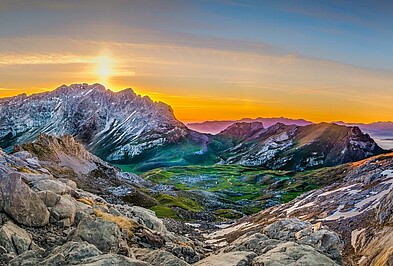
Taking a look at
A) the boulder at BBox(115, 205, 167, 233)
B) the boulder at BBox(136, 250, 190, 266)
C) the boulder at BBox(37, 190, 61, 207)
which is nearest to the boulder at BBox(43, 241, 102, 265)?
the boulder at BBox(136, 250, 190, 266)

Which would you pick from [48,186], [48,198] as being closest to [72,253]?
[48,198]

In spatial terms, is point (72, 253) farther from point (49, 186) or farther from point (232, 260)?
point (49, 186)

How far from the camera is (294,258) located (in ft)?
140

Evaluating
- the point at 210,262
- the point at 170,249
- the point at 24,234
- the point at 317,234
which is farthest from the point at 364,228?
the point at 24,234

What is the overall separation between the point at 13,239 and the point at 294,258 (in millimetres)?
30700

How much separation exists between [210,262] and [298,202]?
10245 centimetres

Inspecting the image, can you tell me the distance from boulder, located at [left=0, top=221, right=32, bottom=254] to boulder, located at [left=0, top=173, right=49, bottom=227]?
2976 mm

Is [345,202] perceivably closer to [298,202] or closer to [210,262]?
[298,202]

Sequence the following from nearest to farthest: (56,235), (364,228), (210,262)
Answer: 1. (210,262)
2. (56,235)
3. (364,228)

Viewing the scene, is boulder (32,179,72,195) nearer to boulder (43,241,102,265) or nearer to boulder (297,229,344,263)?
boulder (43,241,102,265)

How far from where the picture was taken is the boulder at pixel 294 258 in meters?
41.3

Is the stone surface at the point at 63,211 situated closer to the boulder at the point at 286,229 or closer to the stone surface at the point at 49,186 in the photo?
Answer: the stone surface at the point at 49,186

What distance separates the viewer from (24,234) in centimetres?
4884

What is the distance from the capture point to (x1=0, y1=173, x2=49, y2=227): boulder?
51656 millimetres
